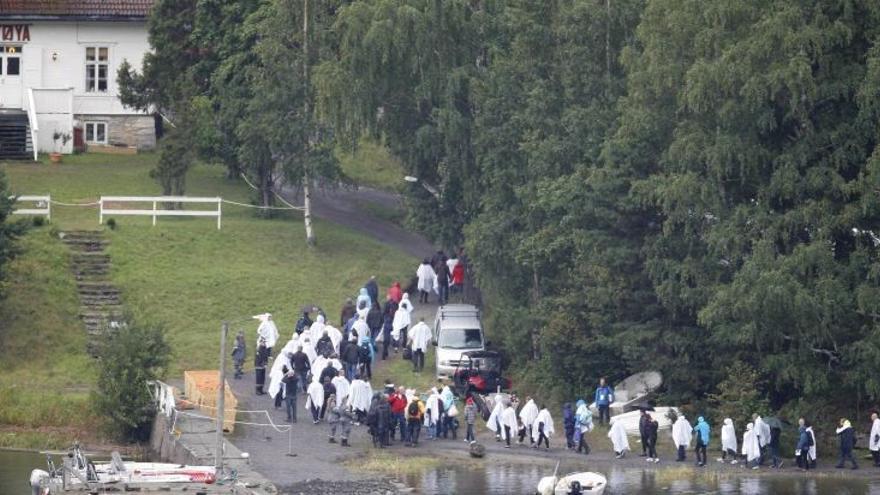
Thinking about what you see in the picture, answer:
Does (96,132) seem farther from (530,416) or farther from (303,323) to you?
(530,416)

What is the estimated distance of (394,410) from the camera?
51.7 metres

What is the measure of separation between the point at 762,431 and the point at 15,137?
3821 cm

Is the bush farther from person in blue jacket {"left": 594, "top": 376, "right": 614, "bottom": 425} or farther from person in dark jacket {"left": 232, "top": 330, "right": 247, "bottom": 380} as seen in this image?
person in blue jacket {"left": 594, "top": 376, "right": 614, "bottom": 425}

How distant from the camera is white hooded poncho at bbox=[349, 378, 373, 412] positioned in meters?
53.0

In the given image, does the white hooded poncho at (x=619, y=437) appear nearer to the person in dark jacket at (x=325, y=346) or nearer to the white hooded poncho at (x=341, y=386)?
the white hooded poncho at (x=341, y=386)

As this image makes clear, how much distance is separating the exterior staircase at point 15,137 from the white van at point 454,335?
24.4m

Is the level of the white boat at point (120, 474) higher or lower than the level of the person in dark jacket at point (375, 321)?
lower

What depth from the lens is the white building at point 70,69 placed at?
3172 inches

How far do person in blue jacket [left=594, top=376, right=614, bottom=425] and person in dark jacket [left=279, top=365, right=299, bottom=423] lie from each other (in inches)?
298

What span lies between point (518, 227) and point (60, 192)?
18.7 m

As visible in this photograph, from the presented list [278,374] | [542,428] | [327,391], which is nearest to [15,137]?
[278,374]

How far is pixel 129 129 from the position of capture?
8300 cm

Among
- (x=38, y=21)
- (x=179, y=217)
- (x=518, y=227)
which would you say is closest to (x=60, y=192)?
(x=179, y=217)

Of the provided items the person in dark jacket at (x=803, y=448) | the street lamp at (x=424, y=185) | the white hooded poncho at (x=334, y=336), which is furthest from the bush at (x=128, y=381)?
the person in dark jacket at (x=803, y=448)
